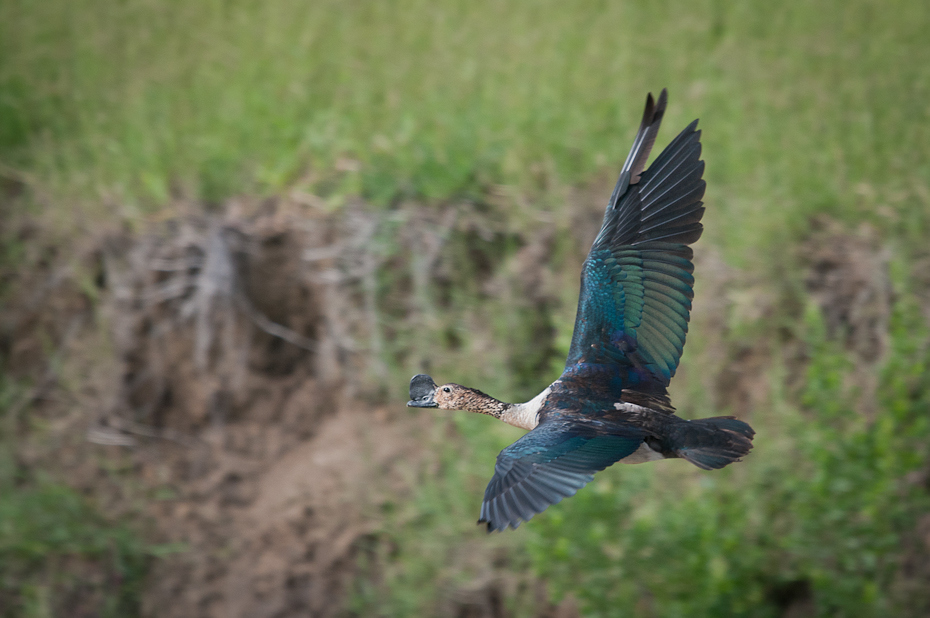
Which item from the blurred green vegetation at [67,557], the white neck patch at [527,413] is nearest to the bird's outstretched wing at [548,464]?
the white neck patch at [527,413]

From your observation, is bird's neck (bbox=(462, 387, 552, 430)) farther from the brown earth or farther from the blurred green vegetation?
the blurred green vegetation

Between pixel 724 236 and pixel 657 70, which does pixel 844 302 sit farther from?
pixel 657 70

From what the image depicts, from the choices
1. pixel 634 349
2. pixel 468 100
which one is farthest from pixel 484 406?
pixel 468 100

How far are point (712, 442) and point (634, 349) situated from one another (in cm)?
33

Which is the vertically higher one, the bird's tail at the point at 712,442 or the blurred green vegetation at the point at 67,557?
the bird's tail at the point at 712,442

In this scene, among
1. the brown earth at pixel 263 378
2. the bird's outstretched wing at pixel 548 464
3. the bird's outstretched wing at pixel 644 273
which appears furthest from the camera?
the brown earth at pixel 263 378

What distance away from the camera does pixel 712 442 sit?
6.68ft

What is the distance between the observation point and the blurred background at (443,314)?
3.50 meters

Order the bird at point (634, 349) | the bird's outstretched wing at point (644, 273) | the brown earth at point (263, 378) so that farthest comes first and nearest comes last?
the brown earth at point (263, 378) < the bird's outstretched wing at point (644, 273) < the bird at point (634, 349)

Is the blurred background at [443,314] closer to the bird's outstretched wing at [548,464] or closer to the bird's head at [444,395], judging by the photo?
the bird's head at [444,395]

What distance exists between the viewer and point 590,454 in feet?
5.99

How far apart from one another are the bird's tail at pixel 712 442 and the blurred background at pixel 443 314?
141 centimetres

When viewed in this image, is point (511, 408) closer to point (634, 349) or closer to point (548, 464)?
point (634, 349)

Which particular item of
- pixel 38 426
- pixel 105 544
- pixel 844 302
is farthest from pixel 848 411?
pixel 38 426
